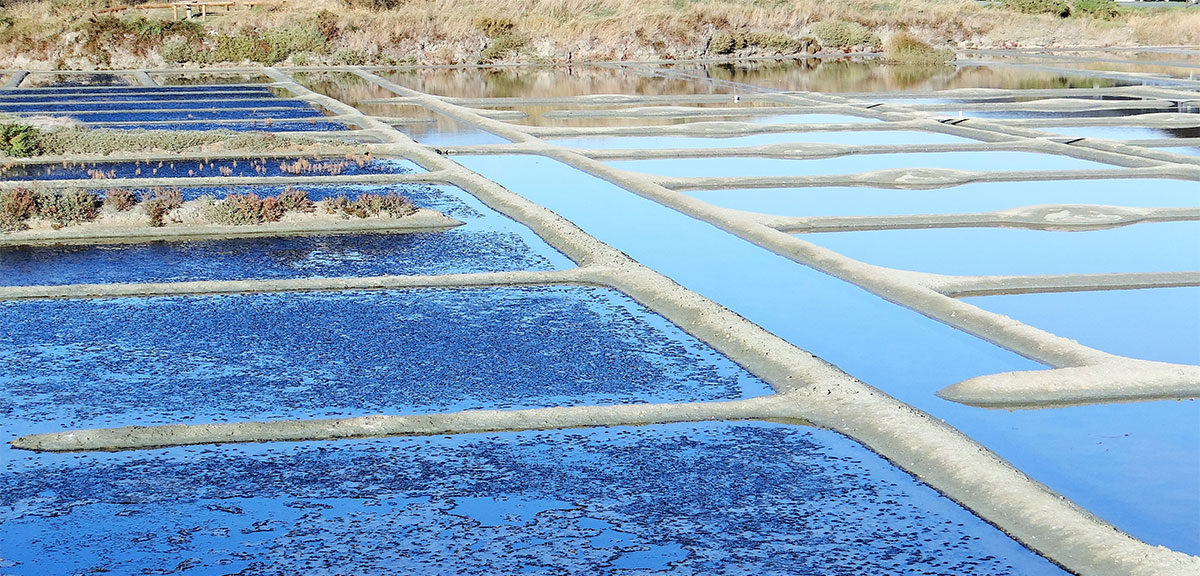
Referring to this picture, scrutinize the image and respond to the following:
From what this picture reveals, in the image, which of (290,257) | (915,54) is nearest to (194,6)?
(915,54)

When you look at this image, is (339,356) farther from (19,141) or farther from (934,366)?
(19,141)

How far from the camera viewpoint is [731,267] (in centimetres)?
1122

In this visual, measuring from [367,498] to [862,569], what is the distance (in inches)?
86.3

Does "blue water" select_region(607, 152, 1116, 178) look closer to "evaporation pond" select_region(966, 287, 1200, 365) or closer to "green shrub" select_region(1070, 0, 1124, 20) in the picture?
"evaporation pond" select_region(966, 287, 1200, 365)

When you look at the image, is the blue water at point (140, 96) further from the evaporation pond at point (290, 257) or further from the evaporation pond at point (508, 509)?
the evaporation pond at point (508, 509)

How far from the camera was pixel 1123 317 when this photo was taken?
9.46 meters

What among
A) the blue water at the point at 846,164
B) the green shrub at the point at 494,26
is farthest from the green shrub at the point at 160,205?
the green shrub at the point at 494,26

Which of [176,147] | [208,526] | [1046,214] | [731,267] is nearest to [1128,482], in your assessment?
[208,526]

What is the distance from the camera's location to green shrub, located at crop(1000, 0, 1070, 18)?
186 ft

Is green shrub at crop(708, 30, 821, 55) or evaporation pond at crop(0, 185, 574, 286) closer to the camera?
evaporation pond at crop(0, 185, 574, 286)

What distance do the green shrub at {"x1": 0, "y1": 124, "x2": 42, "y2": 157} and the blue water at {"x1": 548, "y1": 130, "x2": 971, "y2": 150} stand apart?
718cm

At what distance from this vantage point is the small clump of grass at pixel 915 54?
40250 mm

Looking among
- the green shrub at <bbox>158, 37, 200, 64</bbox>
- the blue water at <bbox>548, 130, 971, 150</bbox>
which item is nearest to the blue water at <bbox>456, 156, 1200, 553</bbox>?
the blue water at <bbox>548, 130, 971, 150</bbox>

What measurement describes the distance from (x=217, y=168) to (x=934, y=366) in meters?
11.6
